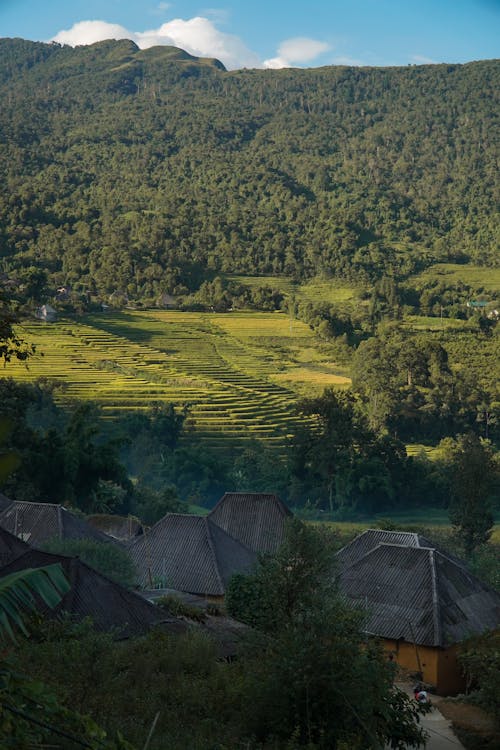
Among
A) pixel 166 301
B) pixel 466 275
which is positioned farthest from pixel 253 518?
pixel 466 275

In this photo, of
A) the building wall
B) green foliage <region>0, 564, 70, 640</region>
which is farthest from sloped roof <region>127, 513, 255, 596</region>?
green foliage <region>0, 564, 70, 640</region>

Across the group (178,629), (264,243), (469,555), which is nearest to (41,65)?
(264,243)

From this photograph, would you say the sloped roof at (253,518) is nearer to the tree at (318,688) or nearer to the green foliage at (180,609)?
the green foliage at (180,609)

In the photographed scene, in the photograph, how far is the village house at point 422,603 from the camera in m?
18.9

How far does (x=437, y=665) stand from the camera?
61.6 ft

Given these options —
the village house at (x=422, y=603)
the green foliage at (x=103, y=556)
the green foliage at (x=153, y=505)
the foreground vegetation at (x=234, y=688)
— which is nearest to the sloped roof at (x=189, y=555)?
the village house at (x=422, y=603)

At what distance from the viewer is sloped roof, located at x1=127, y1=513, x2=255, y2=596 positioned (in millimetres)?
21438

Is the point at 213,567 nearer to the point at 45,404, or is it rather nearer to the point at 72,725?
the point at 72,725

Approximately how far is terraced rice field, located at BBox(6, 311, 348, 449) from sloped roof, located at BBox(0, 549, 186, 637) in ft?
102

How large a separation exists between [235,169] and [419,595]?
321ft

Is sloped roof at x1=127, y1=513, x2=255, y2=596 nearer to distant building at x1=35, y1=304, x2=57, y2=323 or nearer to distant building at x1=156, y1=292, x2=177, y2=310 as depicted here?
distant building at x1=35, y1=304, x2=57, y2=323

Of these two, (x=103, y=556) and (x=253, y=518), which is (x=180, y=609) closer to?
(x=103, y=556)

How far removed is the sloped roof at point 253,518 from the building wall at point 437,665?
19.7ft

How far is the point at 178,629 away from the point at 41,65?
553 ft
